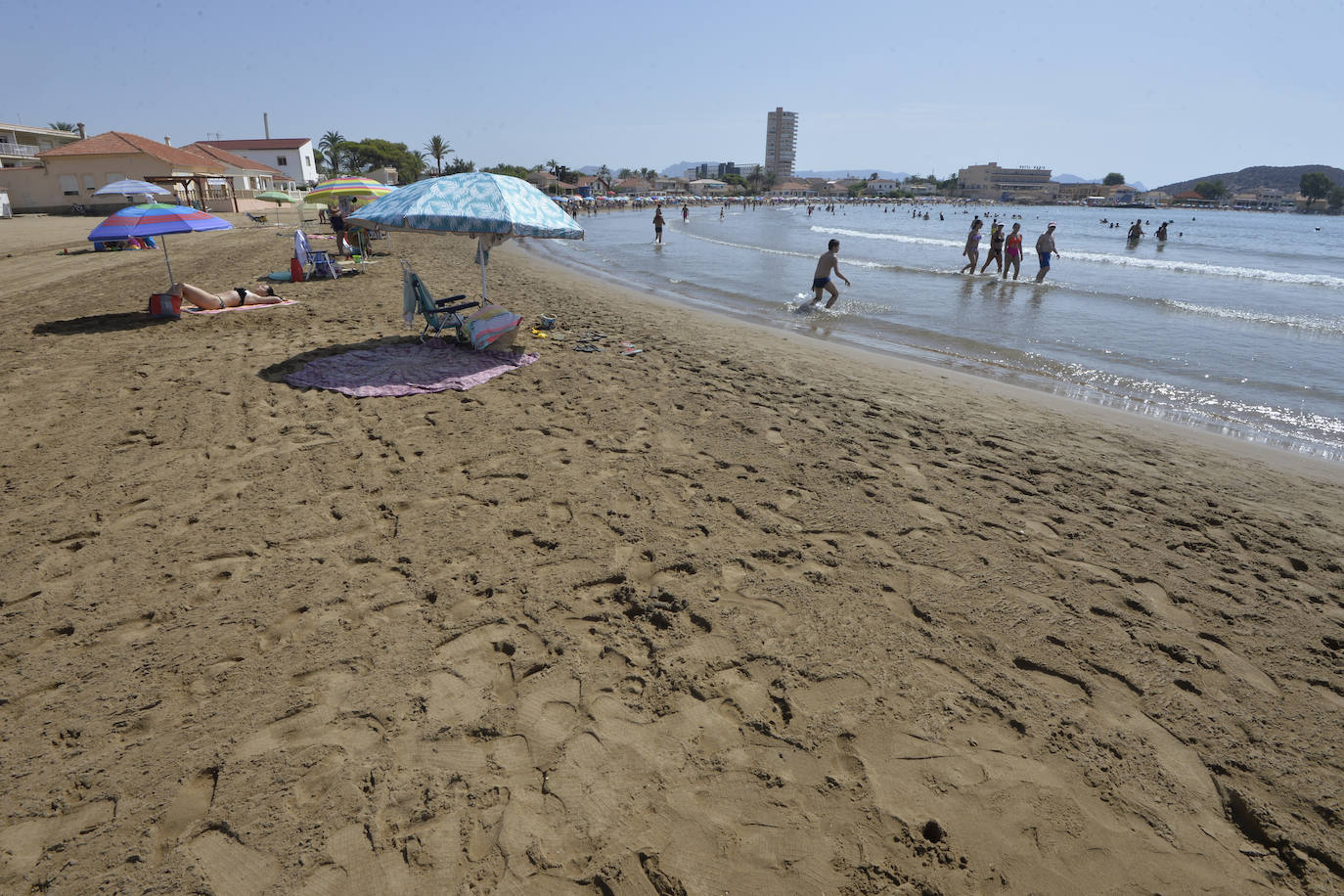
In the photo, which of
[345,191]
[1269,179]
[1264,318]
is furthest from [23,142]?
[1269,179]

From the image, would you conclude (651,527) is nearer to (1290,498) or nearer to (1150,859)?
(1150,859)

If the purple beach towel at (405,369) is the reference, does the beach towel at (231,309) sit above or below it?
above

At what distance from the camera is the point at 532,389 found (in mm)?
6746

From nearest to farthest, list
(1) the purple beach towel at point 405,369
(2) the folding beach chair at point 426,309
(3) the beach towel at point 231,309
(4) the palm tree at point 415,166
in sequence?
(1) the purple beach towel at point 405,369, (2) the folding beach chair at point 426,309, (3) the beach towel at point 231,309, (4) the palm tree at point 415,166

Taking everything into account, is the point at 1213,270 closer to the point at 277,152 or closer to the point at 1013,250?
the point at 1013,250

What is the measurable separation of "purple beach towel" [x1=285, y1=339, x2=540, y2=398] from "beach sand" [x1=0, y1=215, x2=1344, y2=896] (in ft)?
1.43

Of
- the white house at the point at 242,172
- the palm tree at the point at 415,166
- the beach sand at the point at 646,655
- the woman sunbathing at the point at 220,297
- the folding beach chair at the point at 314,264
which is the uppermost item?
the palm tree at the point at 415,166

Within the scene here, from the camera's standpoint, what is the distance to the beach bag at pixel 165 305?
8914 mm

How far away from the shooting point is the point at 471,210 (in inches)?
254

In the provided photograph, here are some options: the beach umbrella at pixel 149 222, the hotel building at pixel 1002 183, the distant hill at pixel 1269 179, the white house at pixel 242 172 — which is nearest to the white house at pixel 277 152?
the white house at pixel 242 172

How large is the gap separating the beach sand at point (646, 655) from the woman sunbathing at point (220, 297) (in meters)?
3.56

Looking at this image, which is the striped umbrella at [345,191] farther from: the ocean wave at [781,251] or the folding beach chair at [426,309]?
the ocean wave at [781,251]

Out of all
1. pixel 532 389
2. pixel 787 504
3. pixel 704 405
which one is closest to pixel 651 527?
pixel 787 504

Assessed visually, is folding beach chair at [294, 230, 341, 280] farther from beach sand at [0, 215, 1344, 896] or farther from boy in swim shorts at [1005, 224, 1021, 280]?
boy in swim shorts at [1005, 224, 1021, 280]
